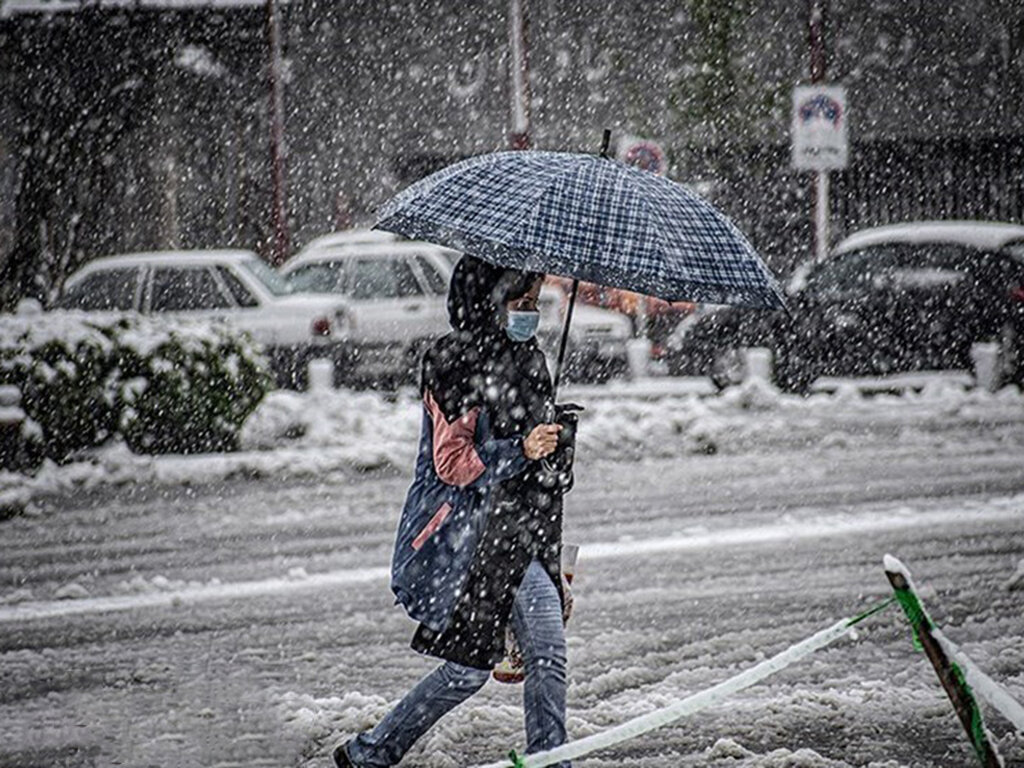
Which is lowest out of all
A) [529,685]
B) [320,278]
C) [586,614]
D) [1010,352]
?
[586,614]

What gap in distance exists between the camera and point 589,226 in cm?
387

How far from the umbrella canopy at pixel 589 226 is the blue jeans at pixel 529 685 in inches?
31.6

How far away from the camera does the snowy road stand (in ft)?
16.3

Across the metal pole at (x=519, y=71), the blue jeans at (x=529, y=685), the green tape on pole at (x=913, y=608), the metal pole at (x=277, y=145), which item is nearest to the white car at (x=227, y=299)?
the metal pole at (x=277, y=145)

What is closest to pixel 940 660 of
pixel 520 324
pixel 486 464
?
pixel 486 464

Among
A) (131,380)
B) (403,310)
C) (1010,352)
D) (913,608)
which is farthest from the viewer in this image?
(403,310)

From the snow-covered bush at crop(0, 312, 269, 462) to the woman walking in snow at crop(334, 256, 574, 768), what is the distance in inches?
293

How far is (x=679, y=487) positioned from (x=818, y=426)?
10.2 feet

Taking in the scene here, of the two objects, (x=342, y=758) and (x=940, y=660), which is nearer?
(x=940, y=660)

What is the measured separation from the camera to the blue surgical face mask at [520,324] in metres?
3.86

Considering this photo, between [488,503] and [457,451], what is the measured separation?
0.16 metres

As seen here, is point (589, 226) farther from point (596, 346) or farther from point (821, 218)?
point (821, 218)

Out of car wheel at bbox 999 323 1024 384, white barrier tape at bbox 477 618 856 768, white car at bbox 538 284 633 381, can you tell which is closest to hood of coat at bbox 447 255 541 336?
white barrier tape at bbox 477 618 856 768

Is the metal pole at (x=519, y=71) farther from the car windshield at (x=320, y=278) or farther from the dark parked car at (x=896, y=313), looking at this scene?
the dark parked car at (x=896, y=313)
